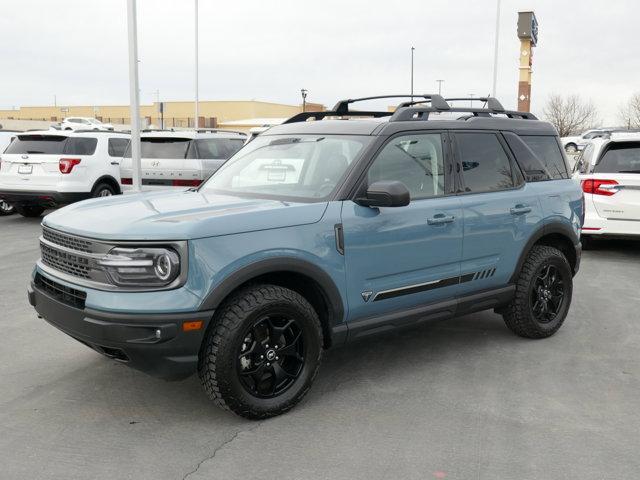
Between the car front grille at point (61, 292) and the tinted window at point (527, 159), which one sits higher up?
the tinted window at point (527, 159)

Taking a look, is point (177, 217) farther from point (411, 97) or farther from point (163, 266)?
point (411, 97)

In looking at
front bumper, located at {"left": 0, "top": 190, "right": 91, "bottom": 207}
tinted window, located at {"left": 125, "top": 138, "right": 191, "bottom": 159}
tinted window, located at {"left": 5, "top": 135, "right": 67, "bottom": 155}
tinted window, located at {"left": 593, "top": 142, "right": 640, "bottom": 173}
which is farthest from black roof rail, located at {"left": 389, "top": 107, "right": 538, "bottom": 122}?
tinted window, located at {"left": 5, "top": 135, "right": 67, "bottom": 155}

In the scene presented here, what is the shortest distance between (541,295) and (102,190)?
33.5 ft

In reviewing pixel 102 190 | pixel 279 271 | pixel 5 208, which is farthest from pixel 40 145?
pixel 279 271

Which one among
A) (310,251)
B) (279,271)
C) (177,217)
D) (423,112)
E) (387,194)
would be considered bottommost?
(279,271)

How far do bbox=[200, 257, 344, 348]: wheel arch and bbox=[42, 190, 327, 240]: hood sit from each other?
0.23 meters

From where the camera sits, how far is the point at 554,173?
19.6ft

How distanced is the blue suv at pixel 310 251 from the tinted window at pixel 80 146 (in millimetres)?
8569

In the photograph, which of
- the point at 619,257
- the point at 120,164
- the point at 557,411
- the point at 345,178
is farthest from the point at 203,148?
the point at 557,411

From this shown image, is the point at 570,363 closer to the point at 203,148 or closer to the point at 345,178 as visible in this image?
the point at 345,178

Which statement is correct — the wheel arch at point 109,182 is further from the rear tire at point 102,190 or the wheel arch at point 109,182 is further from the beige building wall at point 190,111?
the beige building wall at point 190,111

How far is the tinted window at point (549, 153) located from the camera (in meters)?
5.87

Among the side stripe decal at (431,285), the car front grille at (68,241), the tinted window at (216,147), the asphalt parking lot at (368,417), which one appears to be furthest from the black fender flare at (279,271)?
the tinted window at (216,147)

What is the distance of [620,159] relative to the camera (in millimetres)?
9641
